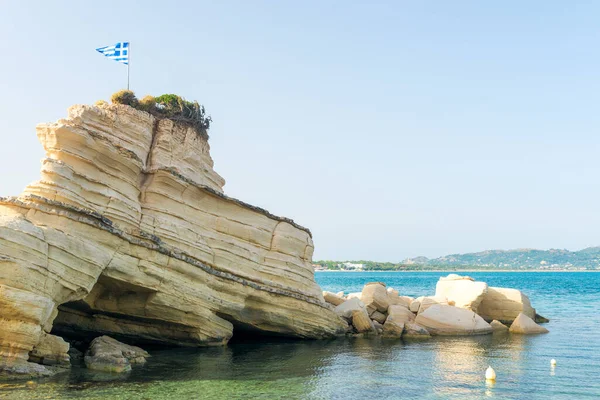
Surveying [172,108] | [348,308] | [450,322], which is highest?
[172,108]

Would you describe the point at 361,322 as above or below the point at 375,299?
below

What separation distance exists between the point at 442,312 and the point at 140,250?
17.1 meters

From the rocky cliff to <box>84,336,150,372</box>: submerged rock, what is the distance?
1.41m

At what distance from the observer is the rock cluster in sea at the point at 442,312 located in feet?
92.4

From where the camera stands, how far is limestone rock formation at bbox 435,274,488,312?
1246 inches

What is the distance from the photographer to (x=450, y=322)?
2889 cm

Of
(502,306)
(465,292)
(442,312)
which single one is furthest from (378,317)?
(502,306)

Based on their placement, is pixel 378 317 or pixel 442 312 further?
pixel 378 317

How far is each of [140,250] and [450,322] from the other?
17.1 metres

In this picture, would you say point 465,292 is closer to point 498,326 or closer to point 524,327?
point 498,326

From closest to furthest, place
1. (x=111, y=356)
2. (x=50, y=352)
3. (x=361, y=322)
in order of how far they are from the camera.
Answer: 1. (x=50, y=352)
2. (x=111, y=356)
3. (x=361, y=322)

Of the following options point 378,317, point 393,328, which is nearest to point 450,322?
point 393,328

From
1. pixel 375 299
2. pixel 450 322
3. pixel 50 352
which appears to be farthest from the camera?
pixel 375 299

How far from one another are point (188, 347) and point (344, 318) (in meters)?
9.46
